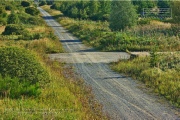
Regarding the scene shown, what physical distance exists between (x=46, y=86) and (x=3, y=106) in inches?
121

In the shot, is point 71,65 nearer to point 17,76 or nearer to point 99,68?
point 99,68

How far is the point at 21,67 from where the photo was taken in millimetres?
11938

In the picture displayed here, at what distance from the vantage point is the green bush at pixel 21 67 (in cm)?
1183

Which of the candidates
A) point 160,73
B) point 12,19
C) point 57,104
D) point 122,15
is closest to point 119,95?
point 57,104

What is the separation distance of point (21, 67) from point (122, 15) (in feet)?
80.7

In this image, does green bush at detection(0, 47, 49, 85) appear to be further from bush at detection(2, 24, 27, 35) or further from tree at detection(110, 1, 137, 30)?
bush at detection(2, 24, 27, 35)

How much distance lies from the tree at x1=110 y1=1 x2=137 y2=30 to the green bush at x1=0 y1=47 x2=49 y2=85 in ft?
77.8

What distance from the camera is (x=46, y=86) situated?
12.3 metres

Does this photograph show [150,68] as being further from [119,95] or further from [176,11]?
[176,11]

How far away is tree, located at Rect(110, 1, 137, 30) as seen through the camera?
35.1 meters

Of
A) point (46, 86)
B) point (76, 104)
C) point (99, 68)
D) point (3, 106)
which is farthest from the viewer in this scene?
point (99, 68)

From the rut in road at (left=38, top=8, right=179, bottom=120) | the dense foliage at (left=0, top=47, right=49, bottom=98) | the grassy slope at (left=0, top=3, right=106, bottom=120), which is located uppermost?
the dense foliage at (left=0, top=47, right=49, bottom=98)

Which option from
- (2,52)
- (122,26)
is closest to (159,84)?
(2,52)

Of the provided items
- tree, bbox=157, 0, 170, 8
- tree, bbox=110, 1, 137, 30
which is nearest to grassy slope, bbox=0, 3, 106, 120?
tree, bbox=110, 1, 137, 30
